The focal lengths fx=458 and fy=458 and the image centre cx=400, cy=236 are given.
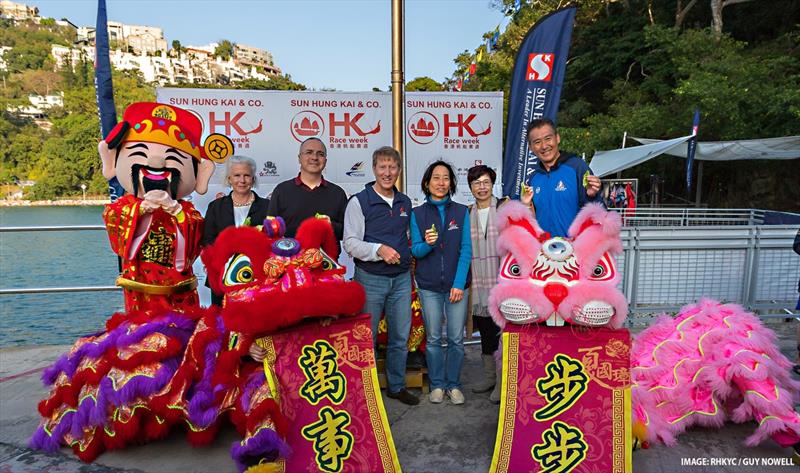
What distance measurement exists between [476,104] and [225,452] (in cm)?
393

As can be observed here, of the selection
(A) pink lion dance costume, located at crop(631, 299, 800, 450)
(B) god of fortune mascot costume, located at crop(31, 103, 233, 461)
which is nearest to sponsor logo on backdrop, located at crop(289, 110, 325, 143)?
(B) god of fortune mascot costume, located at crop(31, 103, 233, 461)

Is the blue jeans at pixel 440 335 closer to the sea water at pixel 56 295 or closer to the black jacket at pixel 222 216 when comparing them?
the black jacket at pixel 222 216

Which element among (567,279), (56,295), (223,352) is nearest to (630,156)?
(567,279)

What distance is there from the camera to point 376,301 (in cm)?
286

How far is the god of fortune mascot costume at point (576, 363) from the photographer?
2.14 meters

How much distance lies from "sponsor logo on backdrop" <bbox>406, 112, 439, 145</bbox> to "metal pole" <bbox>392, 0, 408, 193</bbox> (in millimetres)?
1079

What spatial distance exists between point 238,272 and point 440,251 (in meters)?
1.25

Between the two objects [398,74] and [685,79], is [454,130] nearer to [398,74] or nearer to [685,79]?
[398,74]

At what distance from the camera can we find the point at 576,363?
221 centimetres

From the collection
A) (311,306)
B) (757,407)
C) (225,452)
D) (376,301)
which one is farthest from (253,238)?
(757,407)

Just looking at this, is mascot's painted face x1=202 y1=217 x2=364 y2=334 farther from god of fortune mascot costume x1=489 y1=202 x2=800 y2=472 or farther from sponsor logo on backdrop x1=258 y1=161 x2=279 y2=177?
sponsor logo on backdrop x1=258 y1=161 x2=279 y2=177

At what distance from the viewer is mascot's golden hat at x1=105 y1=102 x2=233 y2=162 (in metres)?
2.68

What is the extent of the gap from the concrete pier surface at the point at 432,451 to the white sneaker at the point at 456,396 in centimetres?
3

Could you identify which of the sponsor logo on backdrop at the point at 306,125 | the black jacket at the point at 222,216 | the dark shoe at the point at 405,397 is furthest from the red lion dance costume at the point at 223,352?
the sponsor logo on backdrop at the point at 306,125
